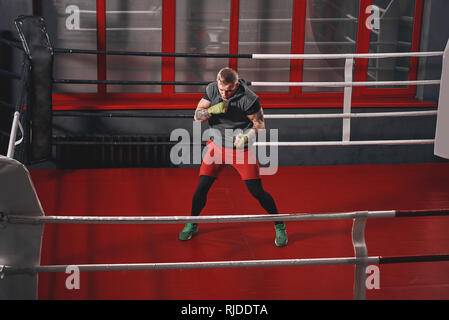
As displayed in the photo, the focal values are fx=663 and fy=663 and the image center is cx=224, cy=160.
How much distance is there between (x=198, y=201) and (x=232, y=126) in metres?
0.63

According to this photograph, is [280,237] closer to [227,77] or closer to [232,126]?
[232,126]

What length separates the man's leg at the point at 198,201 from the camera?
471cm

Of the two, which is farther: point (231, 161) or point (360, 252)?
point (231, 161)

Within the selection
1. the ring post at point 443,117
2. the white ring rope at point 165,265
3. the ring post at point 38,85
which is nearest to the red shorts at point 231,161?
the white ring rope at point 165,265

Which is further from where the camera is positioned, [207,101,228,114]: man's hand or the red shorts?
the red shorts

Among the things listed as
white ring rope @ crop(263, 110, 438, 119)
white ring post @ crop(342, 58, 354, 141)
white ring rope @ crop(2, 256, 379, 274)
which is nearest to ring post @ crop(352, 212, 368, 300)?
white ring rope @ crop(2, 256, 379, 274)

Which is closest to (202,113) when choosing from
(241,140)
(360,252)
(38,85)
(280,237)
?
(241,140)

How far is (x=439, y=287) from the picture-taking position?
4.23 metres

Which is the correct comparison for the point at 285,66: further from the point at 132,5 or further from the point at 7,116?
the point at 7,116

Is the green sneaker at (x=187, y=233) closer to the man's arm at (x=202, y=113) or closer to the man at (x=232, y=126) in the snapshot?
the man at (x=232, y=126)

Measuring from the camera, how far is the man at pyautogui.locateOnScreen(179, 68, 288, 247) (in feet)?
14.6

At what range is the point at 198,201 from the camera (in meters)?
4.77

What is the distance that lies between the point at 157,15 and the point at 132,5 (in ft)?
0.99

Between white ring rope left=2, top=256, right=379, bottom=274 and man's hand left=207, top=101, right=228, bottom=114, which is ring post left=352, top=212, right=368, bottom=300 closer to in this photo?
white ring rope left=2, top=256, right=379, bottom=274
